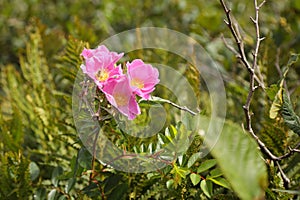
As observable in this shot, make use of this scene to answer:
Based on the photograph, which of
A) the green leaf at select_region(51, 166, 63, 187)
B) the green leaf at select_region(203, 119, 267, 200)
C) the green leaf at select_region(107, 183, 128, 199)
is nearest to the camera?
the green leaf at select_region(203, 119, 267, 200)

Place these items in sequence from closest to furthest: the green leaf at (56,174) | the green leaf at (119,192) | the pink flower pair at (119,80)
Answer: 1. the pink flower pair at (119,80)
2. the green leaf at (119,192)
3. the green leaf at (56,174)

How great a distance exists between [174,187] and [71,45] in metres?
0.41

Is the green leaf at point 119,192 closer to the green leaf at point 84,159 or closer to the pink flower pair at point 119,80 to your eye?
the green leaf at point 84,159

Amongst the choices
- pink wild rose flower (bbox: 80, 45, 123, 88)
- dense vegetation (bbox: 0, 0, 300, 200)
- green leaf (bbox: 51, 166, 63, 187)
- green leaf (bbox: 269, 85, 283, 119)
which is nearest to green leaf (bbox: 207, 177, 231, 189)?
dense vegetation (bbox: 0, 0, 300, 200)

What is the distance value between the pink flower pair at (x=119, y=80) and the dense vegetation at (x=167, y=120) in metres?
0.04

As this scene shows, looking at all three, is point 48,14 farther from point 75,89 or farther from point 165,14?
point 75,89

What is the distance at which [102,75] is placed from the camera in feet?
2.81

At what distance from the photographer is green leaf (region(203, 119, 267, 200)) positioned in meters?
0.52

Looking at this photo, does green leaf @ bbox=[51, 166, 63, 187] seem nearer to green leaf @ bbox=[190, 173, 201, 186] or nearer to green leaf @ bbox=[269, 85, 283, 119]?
green leaf @ bbox=[190, 173, 201, 186]

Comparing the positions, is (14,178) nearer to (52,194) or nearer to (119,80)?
(52,194)

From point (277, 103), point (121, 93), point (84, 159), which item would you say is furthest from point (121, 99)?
point (277, 103)

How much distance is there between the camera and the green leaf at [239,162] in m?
0.52

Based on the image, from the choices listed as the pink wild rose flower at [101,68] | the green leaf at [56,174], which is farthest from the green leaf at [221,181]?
the green leaf at [56,174]

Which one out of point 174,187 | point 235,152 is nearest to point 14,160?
point 174,187
